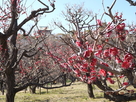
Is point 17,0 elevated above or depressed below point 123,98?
above

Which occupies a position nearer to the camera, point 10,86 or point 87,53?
point 87,53

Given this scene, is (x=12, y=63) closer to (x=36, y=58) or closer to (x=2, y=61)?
(x=2, y=61)

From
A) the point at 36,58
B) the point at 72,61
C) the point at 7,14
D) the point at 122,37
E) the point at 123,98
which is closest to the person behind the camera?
the point at 122,37

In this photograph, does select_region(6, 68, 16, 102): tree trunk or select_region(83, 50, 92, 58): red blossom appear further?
select_region(6, 68, 16, 102): tree trunk

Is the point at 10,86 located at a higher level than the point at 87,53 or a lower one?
lower

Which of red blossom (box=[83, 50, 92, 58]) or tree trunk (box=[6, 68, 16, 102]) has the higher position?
red blossom (box=[83, 50, 92, 58])

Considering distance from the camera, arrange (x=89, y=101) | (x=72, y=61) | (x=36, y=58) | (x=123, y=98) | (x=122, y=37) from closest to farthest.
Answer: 1. (x=122, y=37)
2. (x=72, y=61)
3. (x=123, y=98)
4. (x=89, y=101)
5. (x=36, y=58)

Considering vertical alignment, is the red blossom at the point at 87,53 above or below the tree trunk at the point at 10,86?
above

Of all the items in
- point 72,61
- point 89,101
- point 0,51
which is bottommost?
point 89,101

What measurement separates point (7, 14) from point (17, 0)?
35.9 inches

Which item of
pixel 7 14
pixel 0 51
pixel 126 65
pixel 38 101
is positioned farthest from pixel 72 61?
pixel 38 101

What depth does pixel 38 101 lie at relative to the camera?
41.5 ft

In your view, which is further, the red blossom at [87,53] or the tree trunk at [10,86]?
the tree trunk at [10,86]

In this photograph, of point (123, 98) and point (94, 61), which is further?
point (123, 98)
